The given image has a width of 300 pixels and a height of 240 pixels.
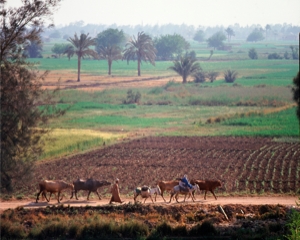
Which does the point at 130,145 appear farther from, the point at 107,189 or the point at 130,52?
the point at 130,52

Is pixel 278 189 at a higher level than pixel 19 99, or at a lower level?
lower

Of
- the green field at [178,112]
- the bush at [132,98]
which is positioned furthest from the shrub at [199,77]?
the bush at [132,98]

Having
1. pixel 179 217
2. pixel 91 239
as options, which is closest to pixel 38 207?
pixel 91 239

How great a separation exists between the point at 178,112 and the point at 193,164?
25316 millimetres

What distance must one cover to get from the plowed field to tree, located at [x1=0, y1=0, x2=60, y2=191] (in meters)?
1.83

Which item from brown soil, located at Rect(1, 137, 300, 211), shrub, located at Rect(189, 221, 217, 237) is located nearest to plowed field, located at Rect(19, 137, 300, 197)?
brown soil, located at Rect(1, 137, 300, 211)

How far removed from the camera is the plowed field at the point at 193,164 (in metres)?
25.0

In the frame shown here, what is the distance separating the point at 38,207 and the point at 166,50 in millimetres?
96026

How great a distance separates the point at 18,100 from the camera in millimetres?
22047

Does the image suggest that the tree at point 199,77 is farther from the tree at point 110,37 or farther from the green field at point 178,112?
the tree at point 110,37

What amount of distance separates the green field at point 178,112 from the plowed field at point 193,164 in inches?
102

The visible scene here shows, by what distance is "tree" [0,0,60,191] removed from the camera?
21.7 meters

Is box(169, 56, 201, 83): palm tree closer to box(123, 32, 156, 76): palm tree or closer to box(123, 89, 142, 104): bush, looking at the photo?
box(123, 32, 156, 76): palm tree

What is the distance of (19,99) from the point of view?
2206cm
